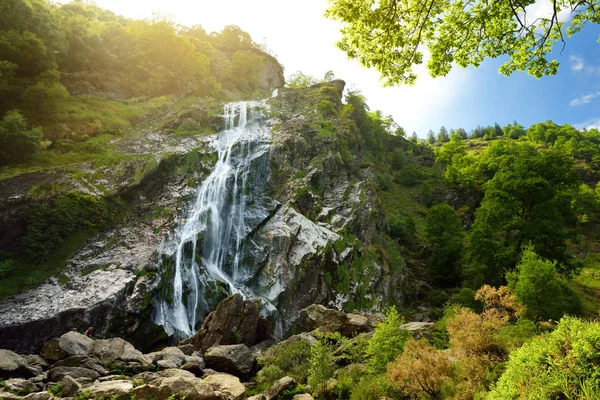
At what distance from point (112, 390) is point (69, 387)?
1.70m

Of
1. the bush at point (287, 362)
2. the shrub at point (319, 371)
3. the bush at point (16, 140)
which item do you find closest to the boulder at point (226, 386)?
the bush at point (287, 362)

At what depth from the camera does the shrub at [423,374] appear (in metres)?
8.68

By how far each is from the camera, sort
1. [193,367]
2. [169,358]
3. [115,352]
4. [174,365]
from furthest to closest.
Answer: [169,358]
[115,352]
[174,365]
[193,367]

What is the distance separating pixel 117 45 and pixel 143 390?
50.9 m

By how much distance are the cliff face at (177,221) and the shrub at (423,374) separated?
47.0 feet

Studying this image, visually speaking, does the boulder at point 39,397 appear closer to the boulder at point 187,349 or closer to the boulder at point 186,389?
the boulder at point 186,389

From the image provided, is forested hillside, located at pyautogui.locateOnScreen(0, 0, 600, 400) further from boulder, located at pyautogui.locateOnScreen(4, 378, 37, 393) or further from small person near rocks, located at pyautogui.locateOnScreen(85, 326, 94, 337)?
small person near rocks, located at pyautogui.locateOnScreen(85, 326, 94, 337)

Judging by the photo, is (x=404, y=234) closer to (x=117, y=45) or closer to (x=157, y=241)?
(x=157, y=241)

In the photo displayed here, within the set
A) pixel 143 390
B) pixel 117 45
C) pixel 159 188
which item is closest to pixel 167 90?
pixel 117 45

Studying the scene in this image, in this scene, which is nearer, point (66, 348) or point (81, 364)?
point (81, 364)

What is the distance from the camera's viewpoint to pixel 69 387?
406 inches

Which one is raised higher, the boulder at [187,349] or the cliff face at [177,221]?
the cliff face at [177,221]

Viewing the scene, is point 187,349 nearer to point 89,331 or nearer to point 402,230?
point 89,331

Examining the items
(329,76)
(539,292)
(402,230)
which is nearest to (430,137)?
(329,76)
